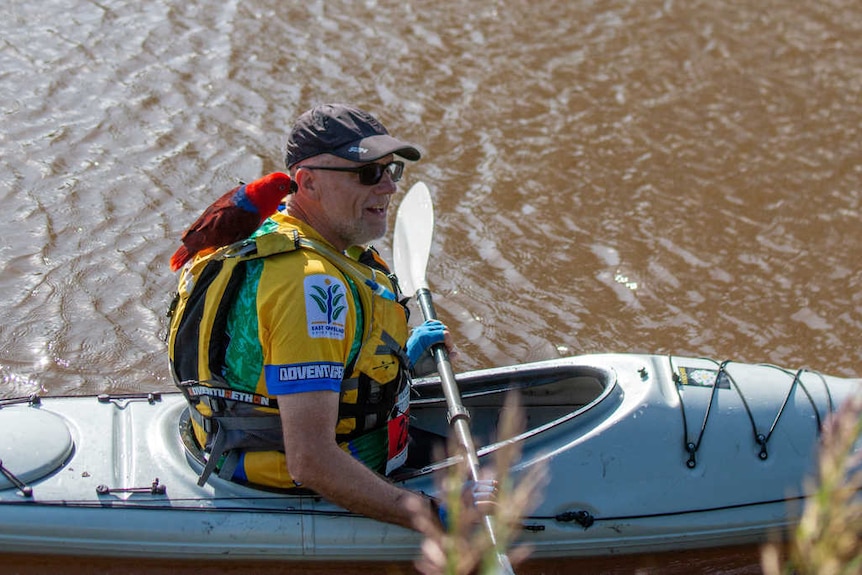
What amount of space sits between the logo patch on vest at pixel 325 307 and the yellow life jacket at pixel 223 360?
0.13m

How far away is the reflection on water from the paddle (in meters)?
0.60

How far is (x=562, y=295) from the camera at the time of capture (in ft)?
18.0

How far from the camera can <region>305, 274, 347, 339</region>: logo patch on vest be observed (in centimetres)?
289

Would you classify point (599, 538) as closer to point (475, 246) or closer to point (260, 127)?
point (475, 246)

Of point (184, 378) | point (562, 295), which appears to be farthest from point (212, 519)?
point (562, 295)

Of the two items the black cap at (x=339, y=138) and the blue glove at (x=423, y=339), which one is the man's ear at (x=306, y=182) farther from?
the blue glove at (x=423, y=339)

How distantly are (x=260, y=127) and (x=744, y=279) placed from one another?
124 inches

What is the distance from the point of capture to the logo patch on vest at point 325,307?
2.89 meters

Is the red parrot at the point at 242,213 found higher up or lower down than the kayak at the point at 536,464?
higher up

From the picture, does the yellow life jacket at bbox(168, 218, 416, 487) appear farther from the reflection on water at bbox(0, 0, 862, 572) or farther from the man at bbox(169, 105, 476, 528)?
the reflection on water at bbox(0, 0, 862, 572)

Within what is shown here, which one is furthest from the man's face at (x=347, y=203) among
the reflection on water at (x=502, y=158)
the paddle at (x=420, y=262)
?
the reflection on water at (x=502, y=158)

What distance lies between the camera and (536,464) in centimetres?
339

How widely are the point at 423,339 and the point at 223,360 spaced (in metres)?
0.91

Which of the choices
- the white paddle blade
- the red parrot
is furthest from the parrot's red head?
the white paddle blade
